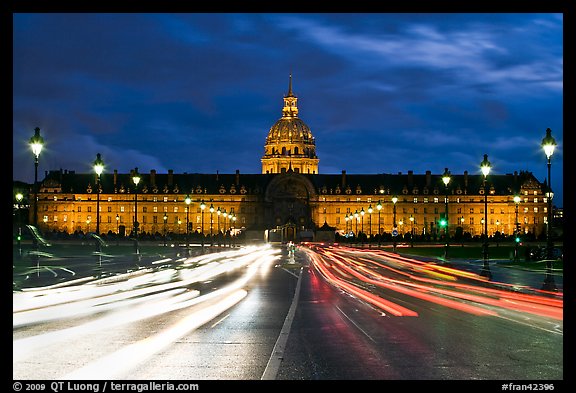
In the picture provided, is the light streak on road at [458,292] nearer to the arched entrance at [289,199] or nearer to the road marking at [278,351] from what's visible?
the road marking at [278,351]

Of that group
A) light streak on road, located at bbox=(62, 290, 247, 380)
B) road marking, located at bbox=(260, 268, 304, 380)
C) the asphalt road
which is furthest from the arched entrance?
light streak on road, located at bbox=(62, 290, 247, 380)

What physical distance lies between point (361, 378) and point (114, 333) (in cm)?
620

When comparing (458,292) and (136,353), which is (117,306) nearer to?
(136,353)

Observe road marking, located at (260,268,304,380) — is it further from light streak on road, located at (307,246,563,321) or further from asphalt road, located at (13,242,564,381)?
light streak on road, located at (307,246,563,321)

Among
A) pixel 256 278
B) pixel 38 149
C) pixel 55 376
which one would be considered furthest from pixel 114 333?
pixel 38 149

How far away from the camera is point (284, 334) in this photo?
50.0 feet

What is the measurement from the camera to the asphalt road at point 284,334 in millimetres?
11227

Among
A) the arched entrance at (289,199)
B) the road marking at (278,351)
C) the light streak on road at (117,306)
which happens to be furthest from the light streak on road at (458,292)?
the arched entrance at (289,199)

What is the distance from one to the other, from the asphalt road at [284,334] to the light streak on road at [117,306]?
0.03 meters

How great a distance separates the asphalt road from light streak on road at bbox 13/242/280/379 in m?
0.03

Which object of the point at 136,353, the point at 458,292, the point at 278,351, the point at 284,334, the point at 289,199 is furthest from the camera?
the point at 289,199

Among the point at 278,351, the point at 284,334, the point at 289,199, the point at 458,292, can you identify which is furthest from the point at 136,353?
the point at 289,199

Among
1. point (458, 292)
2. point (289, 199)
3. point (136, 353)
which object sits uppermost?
point (289, 199)

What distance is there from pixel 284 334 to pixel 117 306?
7023 millimetres
